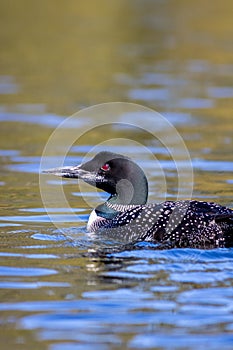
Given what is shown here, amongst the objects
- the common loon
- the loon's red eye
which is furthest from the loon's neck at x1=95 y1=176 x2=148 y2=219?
the loon's red eye

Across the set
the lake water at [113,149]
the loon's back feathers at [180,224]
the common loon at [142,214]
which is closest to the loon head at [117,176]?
the common loon at [142,214]

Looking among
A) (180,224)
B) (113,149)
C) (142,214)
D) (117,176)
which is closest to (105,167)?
(117,176)

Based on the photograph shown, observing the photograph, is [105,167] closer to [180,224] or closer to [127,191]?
[127,191]

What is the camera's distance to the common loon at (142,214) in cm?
707

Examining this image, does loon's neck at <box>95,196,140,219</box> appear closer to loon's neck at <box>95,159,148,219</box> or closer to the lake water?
loon's neck at <box>95,159,148,219</box>

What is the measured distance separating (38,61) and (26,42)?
1.84m

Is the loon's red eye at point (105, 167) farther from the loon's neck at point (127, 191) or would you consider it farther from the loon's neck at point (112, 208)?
the loon's neck at point (112, 208)

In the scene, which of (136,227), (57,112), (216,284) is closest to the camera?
(216,284)

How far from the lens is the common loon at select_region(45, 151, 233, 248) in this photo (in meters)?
7.07

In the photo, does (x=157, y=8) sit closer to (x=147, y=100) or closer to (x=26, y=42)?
(x=26, y=42)

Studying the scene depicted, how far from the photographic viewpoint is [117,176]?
25.8 ft

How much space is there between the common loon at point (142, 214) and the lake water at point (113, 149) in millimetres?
145

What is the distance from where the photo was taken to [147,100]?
14828mm

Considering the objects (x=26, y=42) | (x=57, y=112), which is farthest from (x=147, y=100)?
(x=26, y=42)
